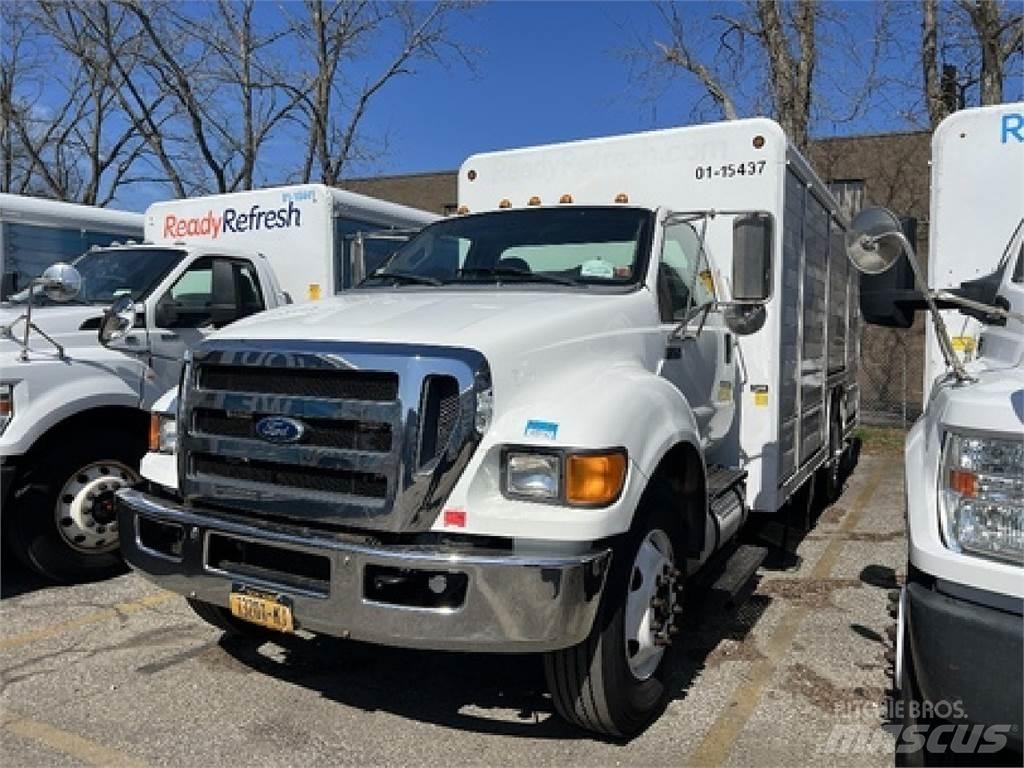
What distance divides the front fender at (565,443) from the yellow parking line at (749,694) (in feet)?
3.51

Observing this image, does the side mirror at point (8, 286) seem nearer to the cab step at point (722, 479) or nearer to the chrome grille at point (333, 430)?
the chrome grille at point (333, 430)

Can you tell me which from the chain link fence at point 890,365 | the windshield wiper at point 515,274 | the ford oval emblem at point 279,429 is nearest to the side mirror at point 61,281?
the windshield wiper at point 515,274

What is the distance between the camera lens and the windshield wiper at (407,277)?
4.49 metres

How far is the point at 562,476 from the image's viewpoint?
3020mm

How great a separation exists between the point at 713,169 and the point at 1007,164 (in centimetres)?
181

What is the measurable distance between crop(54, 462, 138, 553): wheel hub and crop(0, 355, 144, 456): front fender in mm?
409

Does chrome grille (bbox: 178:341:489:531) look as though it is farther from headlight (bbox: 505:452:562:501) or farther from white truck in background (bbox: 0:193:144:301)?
white truck in background (bbox: 0:193:144:301)

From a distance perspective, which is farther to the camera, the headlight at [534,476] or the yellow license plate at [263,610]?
the yellow license plate at [263,610]

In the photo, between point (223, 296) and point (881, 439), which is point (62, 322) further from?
point (881, 439)

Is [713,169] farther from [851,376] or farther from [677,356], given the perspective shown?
[851,376]

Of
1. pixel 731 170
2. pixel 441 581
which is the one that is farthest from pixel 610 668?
pixel 731 170

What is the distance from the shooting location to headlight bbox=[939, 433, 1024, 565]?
2320 mm

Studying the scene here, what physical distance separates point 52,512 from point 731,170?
4.77 meters

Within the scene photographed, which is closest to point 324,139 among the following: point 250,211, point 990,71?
point 250,211
